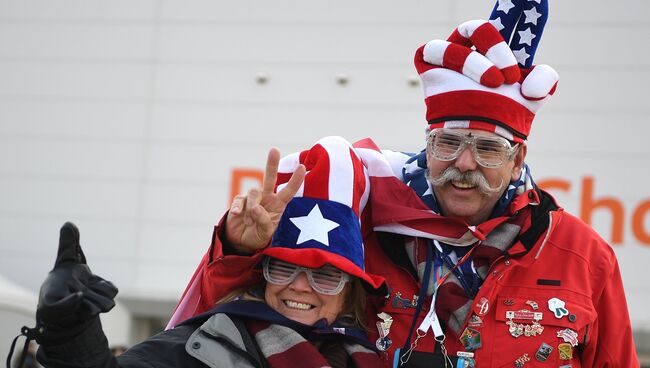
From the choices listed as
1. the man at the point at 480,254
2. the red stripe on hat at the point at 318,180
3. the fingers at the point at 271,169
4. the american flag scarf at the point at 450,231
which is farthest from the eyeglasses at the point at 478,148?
the fingers at the point at 271,169

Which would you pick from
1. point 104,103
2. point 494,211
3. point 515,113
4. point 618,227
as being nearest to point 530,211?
point 494,211

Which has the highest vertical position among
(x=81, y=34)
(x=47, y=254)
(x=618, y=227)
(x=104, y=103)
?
(x=81, y=34)

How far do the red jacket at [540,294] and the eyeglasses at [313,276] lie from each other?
65 mm

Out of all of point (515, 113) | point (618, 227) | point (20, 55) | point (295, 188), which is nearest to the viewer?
point (295, 188)

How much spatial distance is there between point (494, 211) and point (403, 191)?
30 cm

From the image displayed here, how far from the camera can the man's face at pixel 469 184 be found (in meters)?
3.29

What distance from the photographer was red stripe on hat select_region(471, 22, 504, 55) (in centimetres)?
332

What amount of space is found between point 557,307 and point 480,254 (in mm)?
290

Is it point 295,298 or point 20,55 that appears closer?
point 295,298

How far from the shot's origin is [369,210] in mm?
3529

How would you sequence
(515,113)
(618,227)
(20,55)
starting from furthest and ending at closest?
(20,55) → (618,227) → (515,113)

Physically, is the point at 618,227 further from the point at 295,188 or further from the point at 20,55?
the point at 295,188

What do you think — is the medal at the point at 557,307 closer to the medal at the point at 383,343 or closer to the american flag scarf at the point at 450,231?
the american flag scarf at the point at 450,231

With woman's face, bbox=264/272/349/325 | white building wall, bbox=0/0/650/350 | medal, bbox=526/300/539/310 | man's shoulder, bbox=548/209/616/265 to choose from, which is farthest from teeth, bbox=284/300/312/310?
white building wall, bbox=0/0/650/350
